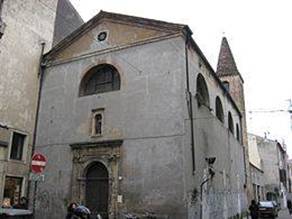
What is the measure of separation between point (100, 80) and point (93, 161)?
13.4ft

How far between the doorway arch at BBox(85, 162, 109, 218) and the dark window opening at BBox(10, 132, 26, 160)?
3.52 m

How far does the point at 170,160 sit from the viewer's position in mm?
13445

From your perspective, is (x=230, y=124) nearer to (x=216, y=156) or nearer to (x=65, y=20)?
(x=216, y=156)

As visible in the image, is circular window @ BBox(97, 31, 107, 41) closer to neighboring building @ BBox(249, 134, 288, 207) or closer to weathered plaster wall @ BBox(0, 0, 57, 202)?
weathered plaster wall @ BBox(0, 0, 57, 202)

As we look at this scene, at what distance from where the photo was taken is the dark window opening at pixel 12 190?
1522cm

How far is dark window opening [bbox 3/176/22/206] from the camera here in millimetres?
15216

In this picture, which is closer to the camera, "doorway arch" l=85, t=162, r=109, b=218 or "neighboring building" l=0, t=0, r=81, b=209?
"doorway arch" l=85, t=162, r=109, b=218

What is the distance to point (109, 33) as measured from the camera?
17047mm

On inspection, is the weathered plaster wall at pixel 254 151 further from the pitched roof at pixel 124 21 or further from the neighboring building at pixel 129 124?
the pitched roof at pixel 124 21

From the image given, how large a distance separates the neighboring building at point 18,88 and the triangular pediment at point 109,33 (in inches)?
56.1

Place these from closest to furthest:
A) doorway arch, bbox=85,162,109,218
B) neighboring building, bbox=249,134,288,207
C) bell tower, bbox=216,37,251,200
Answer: doorway arch, bbox=85,162,109,218 < bell tower, bbox=216,37,251,200 < neighboring building, bbox=249,134,288,207

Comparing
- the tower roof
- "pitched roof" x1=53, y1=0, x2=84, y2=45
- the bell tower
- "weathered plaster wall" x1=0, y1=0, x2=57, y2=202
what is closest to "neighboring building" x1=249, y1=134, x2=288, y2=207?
the bell tower

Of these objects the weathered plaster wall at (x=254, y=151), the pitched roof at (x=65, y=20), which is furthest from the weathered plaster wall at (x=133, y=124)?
the weathered plaster wall at (x=254, y=151)

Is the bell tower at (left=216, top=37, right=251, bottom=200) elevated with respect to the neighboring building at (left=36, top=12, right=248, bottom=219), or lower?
elevated
